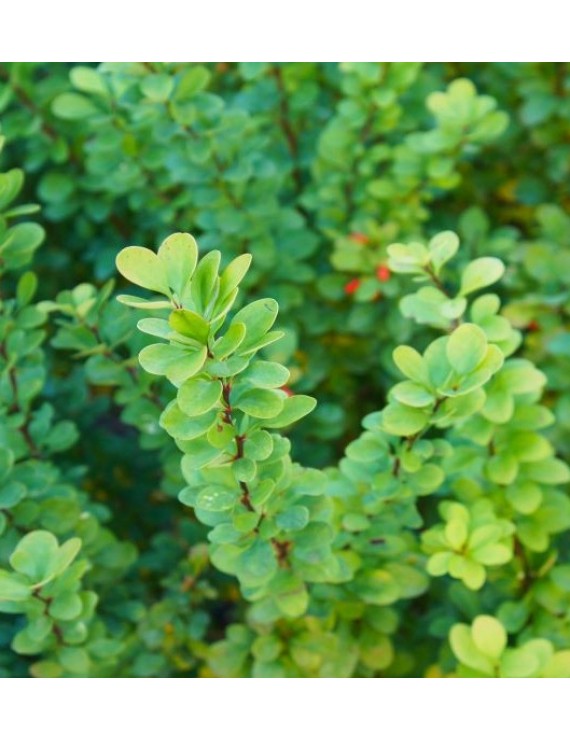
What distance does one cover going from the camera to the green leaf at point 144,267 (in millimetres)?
881

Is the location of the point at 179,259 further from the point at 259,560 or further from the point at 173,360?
the point at 259,560

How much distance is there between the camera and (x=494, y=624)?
1.21 meters

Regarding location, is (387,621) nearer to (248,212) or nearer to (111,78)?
(248,212)

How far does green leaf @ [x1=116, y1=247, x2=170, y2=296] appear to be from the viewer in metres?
0.88

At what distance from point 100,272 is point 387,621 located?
83 centimetres

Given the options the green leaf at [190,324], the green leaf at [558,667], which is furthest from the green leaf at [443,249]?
the green leaf at [558,667]

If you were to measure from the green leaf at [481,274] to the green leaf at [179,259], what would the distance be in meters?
0.41

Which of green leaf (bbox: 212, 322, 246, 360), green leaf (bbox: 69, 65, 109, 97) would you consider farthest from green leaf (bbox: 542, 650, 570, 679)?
green leaf (bbox: 69, 65, 109, 97)

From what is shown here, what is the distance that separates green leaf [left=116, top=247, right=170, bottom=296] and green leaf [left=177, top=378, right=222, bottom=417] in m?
0.09

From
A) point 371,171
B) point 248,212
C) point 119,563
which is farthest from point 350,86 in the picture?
point 119,563

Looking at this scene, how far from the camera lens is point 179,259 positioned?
89cm

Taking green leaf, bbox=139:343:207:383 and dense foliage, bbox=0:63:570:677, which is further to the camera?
dense foliage, bbox=0:63:570:677

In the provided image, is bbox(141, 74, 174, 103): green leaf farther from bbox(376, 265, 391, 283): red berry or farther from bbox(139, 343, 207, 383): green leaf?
bbox(139, 343, 207, 383): green leaf

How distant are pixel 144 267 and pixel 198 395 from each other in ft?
0.42
